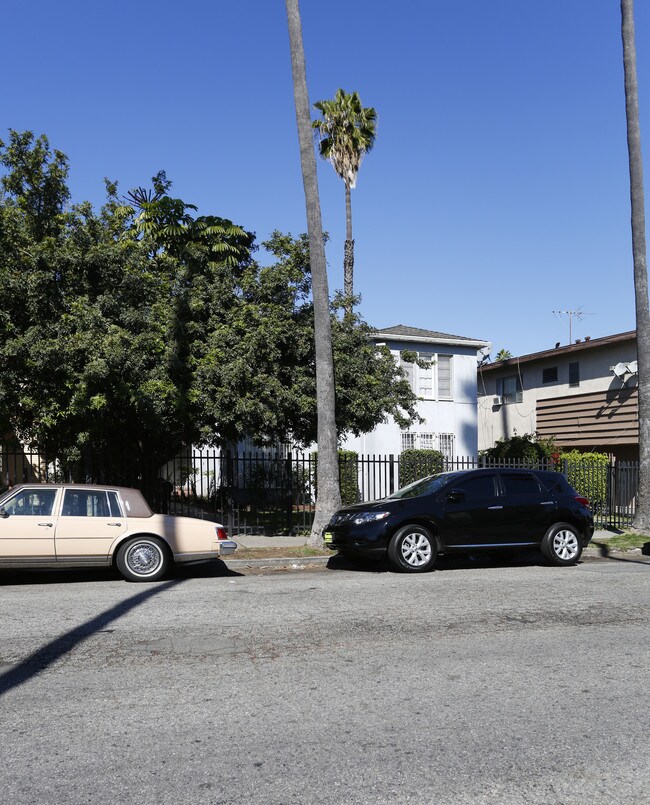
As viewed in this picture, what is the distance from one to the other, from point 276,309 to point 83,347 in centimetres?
463

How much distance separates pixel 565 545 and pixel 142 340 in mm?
8601

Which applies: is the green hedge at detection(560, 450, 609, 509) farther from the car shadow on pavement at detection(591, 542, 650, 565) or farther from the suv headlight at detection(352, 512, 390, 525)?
the suv headlight at detection(352, 512, 390, 525)

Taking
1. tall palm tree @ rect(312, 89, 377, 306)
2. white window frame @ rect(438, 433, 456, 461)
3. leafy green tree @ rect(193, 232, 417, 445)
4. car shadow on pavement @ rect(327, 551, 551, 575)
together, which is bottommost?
car shadow on pavement @ rect(327, 551, 551, 575)

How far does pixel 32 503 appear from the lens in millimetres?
10594

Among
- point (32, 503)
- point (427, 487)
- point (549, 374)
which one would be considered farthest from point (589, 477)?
point (32, 503)

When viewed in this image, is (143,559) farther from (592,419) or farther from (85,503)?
(592,419)

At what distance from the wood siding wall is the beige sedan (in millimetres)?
19759

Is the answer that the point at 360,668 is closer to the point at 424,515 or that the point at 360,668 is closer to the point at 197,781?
the point at 197,781

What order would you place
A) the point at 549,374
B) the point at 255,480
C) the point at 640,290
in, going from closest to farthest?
the point at 640,290 < the point at 255,480 < the point at 549,374

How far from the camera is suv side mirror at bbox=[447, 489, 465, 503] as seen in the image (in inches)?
480

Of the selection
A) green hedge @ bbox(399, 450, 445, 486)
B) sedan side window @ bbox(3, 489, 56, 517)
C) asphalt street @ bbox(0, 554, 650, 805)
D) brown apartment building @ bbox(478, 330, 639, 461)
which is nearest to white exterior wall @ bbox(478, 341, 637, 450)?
brown apartment building @ bbox(478, 330, 639, 461)

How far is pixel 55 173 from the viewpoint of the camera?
15266 mm

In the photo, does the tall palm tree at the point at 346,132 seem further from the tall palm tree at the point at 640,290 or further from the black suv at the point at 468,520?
the black suv at the point at 468,520

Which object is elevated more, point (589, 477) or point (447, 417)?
point (447, 417)
